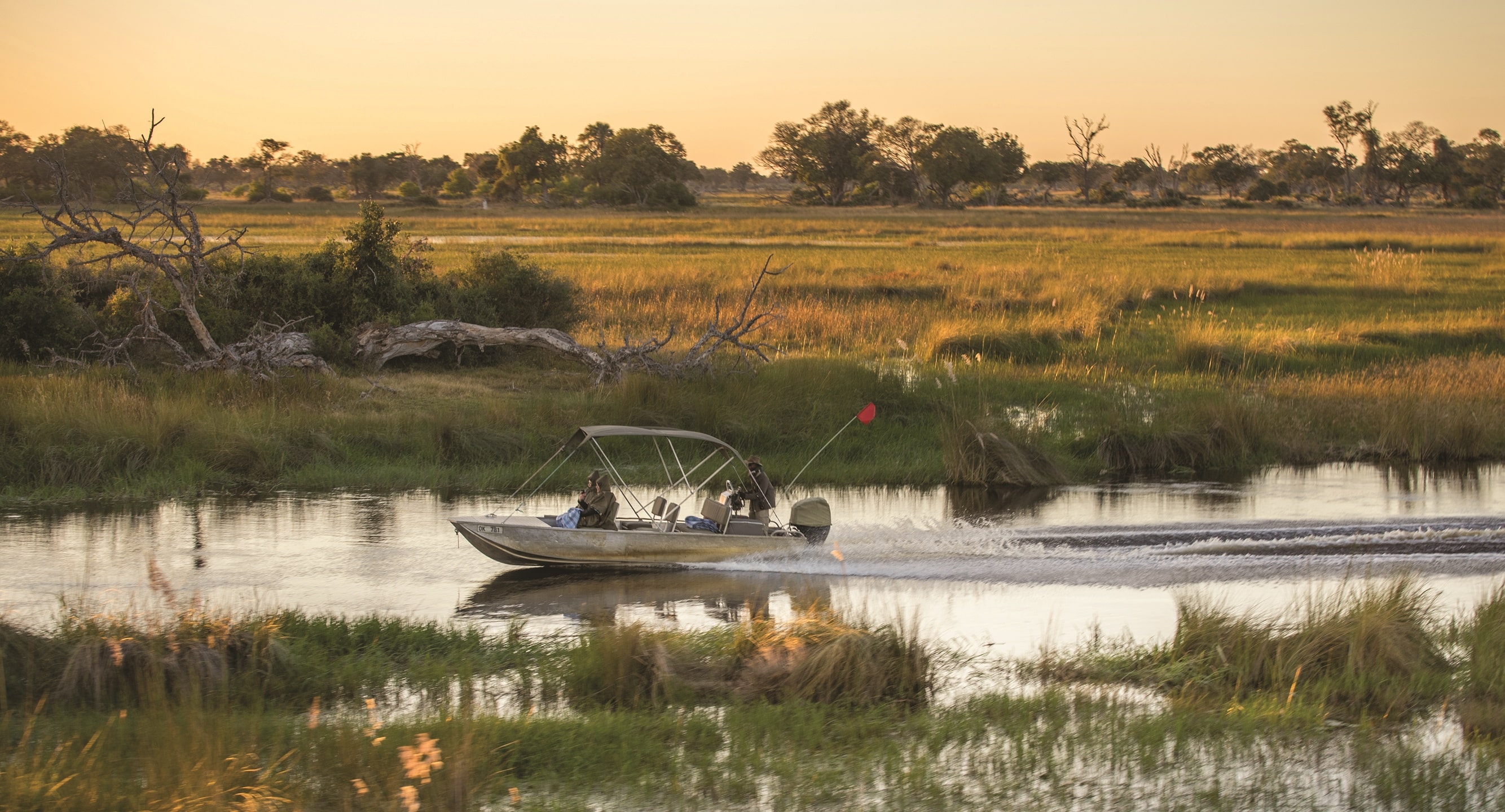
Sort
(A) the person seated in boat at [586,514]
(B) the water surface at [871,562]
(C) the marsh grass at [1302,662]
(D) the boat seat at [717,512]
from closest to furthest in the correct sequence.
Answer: (C) the marsh grass at [1302,662]
(B) the water surface at [871,562]
(A) the person seated in boat at [586,514]
(D) the boat seat at [717,512]

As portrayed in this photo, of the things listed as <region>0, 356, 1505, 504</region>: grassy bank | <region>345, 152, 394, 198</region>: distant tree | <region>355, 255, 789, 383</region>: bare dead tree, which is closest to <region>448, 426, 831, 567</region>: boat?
<region>0, 356, 1505, 504</region>: grassy bank

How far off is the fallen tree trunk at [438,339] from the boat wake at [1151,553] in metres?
10.1

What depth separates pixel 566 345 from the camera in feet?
77.1

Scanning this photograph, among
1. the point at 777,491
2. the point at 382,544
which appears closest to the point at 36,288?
the point at 382,544

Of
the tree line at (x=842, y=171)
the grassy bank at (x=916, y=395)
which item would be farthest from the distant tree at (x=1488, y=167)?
the grassy bank at (x=916, y=395)

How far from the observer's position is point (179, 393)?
19.8 meters

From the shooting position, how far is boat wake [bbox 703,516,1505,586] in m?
13.8

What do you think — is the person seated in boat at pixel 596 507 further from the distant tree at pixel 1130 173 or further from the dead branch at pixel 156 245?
the distant tree at pixel 1130 173

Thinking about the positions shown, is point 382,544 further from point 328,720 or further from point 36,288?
point 36,288

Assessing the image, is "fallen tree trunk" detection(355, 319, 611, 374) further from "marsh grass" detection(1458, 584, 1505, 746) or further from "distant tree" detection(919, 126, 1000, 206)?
"distant tree" detection(919, 126, 1000, 206)

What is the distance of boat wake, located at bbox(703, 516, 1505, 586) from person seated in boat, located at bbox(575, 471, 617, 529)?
136cm

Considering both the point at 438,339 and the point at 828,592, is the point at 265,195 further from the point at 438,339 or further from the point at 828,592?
the point at 828,592

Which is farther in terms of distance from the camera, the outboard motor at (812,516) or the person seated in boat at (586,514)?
the outboard motor at (812,516)

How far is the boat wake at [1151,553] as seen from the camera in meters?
13.8
